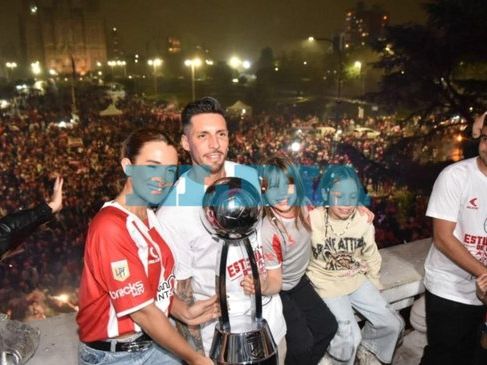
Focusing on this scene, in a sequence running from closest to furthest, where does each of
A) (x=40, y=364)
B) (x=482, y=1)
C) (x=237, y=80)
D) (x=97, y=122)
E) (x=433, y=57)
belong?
1. (x=40, y=364)
2. (x=482, y=1)
3. (x=433, y=57)
4. (x=97, y=122)
5. (x=237, y=80)

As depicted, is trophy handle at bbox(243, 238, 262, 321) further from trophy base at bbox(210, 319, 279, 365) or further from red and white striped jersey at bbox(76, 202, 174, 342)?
red and white striped jersey at bbox(76, 202, 174, 342)

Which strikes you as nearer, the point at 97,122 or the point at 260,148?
the point at 260,148

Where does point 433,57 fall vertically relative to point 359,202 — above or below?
above

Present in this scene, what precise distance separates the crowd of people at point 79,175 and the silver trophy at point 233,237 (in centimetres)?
80

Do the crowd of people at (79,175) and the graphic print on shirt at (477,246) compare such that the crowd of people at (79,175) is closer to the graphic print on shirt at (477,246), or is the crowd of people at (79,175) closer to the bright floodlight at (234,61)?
the graphic print on shirt at (477,246)

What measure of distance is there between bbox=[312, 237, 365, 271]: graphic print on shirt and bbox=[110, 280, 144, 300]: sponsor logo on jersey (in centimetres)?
136

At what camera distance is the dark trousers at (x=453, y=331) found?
2.61 m

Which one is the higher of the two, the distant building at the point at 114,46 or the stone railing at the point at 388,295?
the distant building at the point at 114,46

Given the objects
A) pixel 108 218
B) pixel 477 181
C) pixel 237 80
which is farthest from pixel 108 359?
pixel 237 80

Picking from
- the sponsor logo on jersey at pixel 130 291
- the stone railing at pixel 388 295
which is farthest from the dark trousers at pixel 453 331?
the sponsor logo on jersey at pixel 130 291

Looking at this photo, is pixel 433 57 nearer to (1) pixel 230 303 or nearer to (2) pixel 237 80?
(1) pixel 230 303

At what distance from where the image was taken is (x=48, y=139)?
20.9m

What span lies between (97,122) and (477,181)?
27055mm

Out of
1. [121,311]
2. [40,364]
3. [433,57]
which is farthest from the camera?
[433,57]
